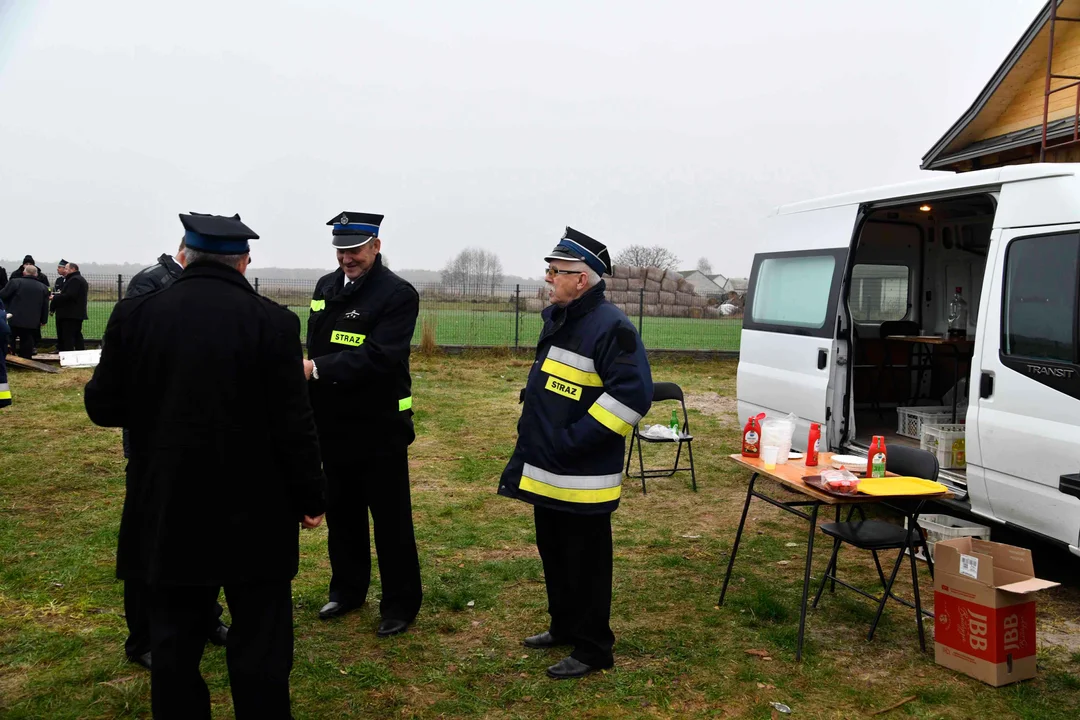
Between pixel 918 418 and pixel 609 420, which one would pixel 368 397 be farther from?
pixel 918 418

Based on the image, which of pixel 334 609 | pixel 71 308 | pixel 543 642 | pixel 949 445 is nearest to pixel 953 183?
pixel 949 445

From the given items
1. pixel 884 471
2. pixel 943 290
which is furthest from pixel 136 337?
pixel 943 290

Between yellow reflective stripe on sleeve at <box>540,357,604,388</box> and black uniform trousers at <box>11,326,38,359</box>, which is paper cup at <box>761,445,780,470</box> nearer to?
yellow reflective stripe on sleeve at <box>540,357,604,388</box>

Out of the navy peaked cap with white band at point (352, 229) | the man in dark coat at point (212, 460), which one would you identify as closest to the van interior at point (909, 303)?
the navy peaked cap with white band at point (352, 229)

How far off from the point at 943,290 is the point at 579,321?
6204 mm

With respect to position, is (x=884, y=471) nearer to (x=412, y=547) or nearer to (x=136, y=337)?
(x=412, y=547)

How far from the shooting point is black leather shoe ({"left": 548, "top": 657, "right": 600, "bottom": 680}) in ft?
12.7

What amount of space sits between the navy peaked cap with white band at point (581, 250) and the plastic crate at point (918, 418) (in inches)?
180

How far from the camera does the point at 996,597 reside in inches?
151

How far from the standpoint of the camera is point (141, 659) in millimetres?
3928

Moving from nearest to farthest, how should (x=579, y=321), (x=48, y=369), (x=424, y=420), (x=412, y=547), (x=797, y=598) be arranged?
(x=579, y=321), (x=412, y=547), (x=797, y=598), (x=424, y=420), (x=48, y=369)

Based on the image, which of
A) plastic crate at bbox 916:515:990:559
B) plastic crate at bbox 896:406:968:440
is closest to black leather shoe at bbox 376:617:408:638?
plastic crate at bbox 916:515:990:559

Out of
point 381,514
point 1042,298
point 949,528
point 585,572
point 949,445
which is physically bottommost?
point 949,528

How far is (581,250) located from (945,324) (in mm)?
6192
